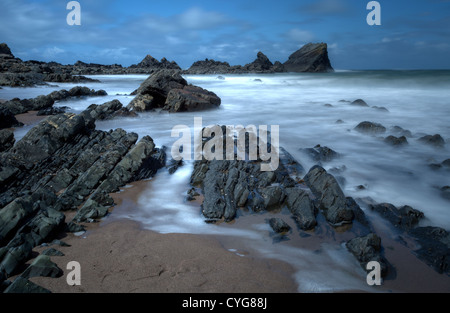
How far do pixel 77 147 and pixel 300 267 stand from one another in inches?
231

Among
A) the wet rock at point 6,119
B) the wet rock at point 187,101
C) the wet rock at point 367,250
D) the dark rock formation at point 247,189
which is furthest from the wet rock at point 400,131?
the wet rock at point 6,119

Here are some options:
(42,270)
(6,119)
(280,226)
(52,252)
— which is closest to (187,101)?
(6,119)

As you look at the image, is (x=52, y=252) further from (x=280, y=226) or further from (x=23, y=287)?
(x=280, y=226)

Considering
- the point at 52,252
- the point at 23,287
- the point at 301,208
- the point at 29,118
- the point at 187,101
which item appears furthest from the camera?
the point at 187,101

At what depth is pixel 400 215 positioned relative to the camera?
14.3 feet

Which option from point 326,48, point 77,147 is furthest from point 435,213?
point 326,48

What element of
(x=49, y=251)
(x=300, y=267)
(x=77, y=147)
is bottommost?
(x=300, y=267)

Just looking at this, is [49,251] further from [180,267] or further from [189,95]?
[189,95]

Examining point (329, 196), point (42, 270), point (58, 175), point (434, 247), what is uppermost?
point (58, 175)

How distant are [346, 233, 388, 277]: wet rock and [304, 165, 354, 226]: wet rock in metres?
0.60

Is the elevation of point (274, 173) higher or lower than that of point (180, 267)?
higher

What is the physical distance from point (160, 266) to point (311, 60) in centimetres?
7299

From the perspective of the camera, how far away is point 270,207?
4.72 meters

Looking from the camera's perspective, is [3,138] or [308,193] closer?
[308,193]
